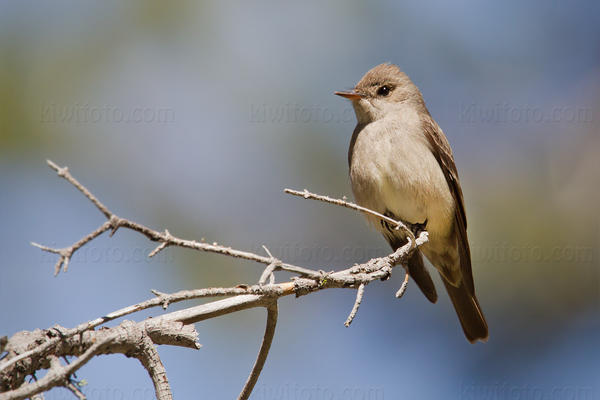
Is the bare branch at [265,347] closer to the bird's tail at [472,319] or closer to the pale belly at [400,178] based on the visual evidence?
the pale belly at [400,178]

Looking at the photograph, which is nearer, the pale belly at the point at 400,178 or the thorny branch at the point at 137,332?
the thorny branch at the point at 137,332

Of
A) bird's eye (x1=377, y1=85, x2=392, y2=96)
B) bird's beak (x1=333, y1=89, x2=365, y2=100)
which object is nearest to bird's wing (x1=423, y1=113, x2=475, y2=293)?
bird's eye (x1=377, y1=85, x2=392, y2=96)

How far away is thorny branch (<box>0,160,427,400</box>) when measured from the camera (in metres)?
1.81

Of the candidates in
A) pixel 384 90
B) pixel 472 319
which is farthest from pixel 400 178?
pixel 472 319

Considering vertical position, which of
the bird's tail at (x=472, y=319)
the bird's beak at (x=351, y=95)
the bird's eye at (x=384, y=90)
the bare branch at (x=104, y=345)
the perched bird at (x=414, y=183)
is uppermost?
the bird's eye at (x=384, y=90)

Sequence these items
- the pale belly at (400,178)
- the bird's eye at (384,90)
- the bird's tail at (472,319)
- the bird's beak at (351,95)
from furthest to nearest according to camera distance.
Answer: the bird's eye at (384,90)
the bird's beak at (351,95)
the bird's tail at (472,319)
the pale belly at (400,178)

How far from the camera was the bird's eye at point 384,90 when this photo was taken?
5.59 m

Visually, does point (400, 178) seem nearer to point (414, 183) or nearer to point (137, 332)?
point (414, 183)

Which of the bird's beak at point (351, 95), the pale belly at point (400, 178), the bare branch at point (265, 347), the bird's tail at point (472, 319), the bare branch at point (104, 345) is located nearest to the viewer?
the bare branch at point (104, 345)

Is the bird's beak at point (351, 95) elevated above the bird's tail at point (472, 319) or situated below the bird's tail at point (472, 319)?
above

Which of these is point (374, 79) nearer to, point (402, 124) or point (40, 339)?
point (402, 124)

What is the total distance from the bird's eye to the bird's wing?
0.38 m

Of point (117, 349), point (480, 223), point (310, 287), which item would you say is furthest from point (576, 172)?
point (117, 349)

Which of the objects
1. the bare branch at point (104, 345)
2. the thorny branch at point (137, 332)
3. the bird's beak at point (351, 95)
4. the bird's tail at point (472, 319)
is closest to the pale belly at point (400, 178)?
the bird's beak at point (351, 95)
